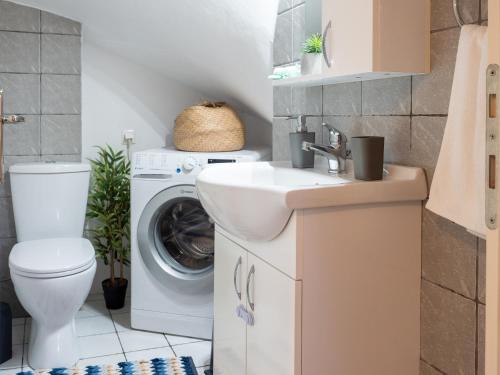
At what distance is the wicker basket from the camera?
304cm

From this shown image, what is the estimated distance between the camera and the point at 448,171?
1.37m

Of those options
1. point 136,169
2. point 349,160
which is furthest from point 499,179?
point 136,169

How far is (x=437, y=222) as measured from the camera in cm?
154

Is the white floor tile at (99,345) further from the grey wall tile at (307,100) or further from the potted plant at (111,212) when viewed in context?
the grey wall tile at (307,100)

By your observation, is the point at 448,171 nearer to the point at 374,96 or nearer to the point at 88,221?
the point at 374,96

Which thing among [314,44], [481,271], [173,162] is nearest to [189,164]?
[173,162]

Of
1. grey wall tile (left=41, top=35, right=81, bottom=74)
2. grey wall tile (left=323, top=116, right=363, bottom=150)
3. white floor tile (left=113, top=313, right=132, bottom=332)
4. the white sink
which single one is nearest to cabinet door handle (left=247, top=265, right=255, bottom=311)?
the white sink

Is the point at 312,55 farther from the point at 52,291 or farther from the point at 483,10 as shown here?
the point at 52,291

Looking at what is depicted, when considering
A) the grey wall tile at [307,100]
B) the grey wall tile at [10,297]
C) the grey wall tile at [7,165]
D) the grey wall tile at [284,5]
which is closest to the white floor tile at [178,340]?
the grey wall tile at [10,297]

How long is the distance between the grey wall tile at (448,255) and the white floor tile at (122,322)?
1905mm

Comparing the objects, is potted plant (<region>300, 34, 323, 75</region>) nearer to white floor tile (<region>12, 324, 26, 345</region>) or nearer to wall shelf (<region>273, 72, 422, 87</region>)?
wall shelf (<region>273, 72, 422, 87</region>)

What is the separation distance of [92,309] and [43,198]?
759 mm

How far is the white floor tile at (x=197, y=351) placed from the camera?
2672 mm

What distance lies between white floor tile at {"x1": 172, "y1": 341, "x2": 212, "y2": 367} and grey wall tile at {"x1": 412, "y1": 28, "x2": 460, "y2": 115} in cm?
162
